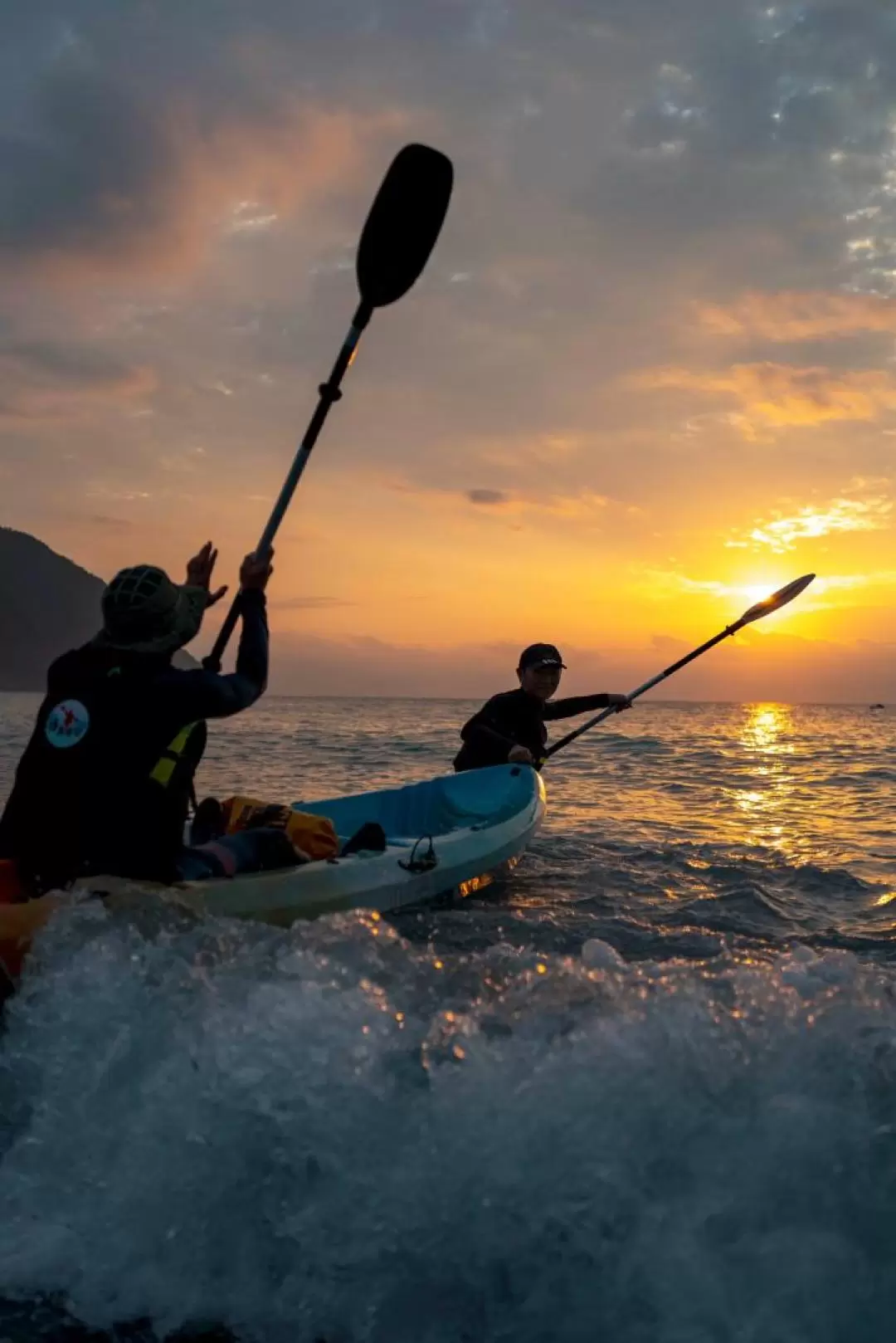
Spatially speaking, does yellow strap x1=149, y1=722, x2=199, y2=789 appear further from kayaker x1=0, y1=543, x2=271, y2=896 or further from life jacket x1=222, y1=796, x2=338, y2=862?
life jacket x1=222, y1=796, x2=338, y2=862

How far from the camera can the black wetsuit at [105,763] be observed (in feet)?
12.1

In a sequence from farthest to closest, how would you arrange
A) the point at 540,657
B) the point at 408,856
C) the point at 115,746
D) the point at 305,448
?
the point at 540,657
the point at 408,856
the point at 305,448
the point at 115,746

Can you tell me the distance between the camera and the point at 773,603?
37.1 feet

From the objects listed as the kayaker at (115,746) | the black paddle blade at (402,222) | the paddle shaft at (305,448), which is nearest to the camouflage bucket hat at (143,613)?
the kayaker at (115,746)

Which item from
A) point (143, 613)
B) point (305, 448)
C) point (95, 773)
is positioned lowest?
point (95, 773)

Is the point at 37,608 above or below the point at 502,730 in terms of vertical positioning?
above

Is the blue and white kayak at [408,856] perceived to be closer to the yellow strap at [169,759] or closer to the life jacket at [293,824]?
the life jacket at [293,824]

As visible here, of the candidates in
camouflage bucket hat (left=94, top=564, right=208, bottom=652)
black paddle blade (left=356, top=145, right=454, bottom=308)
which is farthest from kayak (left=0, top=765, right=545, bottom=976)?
black paddle blade (left=356, top=145, right=454, bottom=308)

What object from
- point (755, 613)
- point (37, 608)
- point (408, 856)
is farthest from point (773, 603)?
point (37, 608)

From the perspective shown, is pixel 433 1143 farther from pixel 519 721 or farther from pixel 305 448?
pixel 519 721

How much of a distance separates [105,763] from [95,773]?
0.06 metres

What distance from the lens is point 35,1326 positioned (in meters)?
2.17

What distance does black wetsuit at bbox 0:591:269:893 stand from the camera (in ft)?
12.1

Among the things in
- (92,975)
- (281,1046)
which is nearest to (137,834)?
(92,975)
